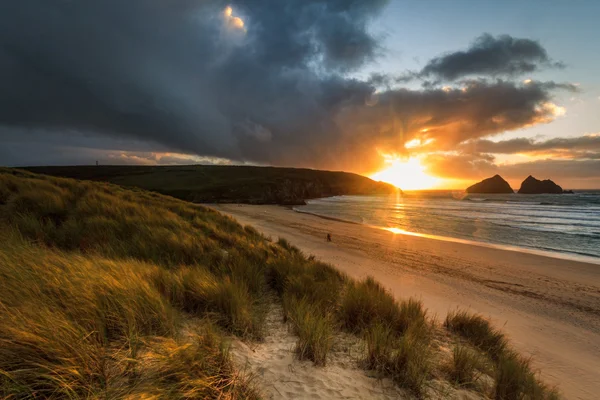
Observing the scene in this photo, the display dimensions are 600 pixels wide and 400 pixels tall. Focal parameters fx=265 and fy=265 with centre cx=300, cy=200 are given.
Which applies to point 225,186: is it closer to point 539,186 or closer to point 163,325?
point 163,325

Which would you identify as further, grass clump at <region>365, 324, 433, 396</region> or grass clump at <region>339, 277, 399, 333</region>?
grass clump at <region>339, 277, 399, 333</region>

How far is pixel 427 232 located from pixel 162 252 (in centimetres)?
2532

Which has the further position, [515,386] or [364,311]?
[364,311]

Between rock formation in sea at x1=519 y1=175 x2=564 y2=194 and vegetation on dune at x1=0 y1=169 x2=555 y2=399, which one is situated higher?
rock formation in sea at x1=519 y1=175 x2=564 y2=194

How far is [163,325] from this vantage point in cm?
322

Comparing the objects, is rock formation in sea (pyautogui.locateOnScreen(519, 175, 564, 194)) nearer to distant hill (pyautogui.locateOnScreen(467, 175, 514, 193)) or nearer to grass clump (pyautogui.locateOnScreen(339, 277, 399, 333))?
distant hill (pyautogui.locateOnScreen(467, 175, 514, 193))

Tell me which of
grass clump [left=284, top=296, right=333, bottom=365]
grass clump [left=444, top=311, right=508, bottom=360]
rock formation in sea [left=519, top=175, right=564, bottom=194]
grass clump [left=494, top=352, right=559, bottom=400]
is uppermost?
rock formation in sea [left=519, top=175, right=564, bottom=194]

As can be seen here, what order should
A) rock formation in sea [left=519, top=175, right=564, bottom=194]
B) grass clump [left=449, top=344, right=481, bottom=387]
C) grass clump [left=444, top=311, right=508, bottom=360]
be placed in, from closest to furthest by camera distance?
1. grass clump [left=449, top=344, right=481, bottom=387]
2. grass clump [left=444, top=311, right=508, bottom=360]
3. rock formation in sea [left=519, top=175, right=564, bottom=194]

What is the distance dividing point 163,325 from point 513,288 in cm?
1319

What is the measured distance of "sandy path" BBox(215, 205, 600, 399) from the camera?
20.3 feet

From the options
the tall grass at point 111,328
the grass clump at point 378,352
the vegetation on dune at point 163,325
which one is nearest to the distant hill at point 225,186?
the vegetation on dune at point 163,325

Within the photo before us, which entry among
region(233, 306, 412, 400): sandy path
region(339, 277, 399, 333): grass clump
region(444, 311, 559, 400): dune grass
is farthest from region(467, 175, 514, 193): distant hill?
region(233, 306, 412, 400): sandy path

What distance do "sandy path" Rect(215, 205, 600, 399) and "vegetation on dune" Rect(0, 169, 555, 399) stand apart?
7.68 feet

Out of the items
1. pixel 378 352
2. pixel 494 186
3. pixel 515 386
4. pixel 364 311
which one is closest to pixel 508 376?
pixel 515 386
